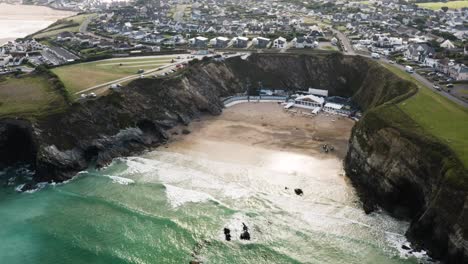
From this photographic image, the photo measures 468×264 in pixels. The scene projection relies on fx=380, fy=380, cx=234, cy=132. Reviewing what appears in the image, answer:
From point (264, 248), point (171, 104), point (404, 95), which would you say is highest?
point (404, 95)

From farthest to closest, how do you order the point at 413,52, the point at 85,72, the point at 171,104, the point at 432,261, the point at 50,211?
the point at 413,52
the point at 85,72
the point at 171,104
the point at 50,211
the point at 432,261

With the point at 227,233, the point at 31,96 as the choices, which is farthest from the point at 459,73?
the point at 31,96

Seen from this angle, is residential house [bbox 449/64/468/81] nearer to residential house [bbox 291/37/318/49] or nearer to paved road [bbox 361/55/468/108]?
paved road [bbox 361/55/468/108]

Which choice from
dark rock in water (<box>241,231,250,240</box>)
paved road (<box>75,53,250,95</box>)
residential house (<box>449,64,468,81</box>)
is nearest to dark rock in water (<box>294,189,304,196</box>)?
dark rock in water (<box>241,231,250,240</box>)

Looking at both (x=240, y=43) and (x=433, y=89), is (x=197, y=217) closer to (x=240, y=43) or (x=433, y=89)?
(x=433, y=89)

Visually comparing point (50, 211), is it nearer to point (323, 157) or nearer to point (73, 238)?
point (73, 238)

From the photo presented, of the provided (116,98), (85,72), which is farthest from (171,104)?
(85,72)
